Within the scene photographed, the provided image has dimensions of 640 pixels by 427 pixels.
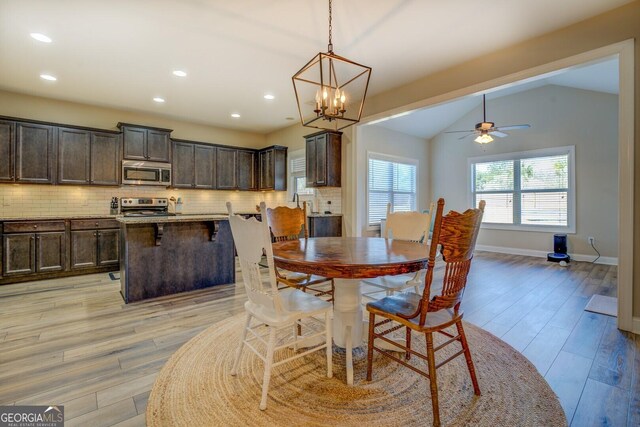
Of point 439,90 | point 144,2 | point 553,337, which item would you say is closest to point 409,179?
point 439,90

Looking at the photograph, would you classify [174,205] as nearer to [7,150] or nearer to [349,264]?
[7,150]

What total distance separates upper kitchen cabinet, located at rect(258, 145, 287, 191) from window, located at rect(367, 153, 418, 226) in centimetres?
188

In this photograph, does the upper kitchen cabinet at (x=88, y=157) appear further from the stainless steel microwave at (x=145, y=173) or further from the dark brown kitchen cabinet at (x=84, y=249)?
the dark brown kitchen cabinet at (x=84, y=249)

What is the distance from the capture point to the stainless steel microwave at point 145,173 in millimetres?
5203

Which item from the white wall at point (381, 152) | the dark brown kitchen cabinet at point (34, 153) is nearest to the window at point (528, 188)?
the white wall at point (381, 152)

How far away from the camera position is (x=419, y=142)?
7.61 meters

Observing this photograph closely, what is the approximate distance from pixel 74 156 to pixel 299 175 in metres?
3.87

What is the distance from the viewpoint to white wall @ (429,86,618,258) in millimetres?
5391

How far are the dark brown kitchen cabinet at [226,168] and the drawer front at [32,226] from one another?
273 cm

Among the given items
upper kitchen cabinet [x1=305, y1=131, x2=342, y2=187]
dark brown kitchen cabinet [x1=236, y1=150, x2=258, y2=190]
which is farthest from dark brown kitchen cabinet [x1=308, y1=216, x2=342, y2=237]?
dark brown kitchen cabinet [x1=236, y1=150, x2=258, y2=190]

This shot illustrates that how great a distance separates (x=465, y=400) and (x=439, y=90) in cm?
350

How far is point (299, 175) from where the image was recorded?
6.37 m

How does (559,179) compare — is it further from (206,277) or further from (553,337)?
(206,277)

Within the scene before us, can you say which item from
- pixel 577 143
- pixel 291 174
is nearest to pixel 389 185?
pixel 291 174
